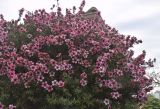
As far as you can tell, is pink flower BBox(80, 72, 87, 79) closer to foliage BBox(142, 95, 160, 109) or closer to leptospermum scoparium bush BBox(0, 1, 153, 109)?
leptospermum scoparium bush BBox(0, 1, 153, 109)

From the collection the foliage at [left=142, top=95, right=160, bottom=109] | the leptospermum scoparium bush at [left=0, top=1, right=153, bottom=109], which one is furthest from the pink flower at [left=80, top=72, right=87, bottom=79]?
the foliage at [left=142, top=95, right=160, bottom=109]

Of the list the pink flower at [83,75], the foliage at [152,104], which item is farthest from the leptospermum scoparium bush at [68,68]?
the foliage at [152,104]

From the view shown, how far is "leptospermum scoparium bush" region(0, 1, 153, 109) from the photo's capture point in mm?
6812

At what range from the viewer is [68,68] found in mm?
6840

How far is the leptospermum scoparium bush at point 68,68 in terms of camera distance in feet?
22.4

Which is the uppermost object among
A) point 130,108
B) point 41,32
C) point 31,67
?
point 41,32

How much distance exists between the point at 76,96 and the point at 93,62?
2.14ft

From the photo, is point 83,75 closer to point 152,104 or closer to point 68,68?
point 68,68

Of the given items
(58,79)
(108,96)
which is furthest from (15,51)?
(108,96)

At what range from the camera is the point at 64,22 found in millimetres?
7816

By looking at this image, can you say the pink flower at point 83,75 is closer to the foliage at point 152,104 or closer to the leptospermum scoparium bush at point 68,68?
the leptospermum scoparium bush at point 68,68

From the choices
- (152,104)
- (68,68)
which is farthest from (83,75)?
(152,104)

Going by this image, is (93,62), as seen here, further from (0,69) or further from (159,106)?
(159,106)

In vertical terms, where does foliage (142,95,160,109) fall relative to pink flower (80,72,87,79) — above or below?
above
